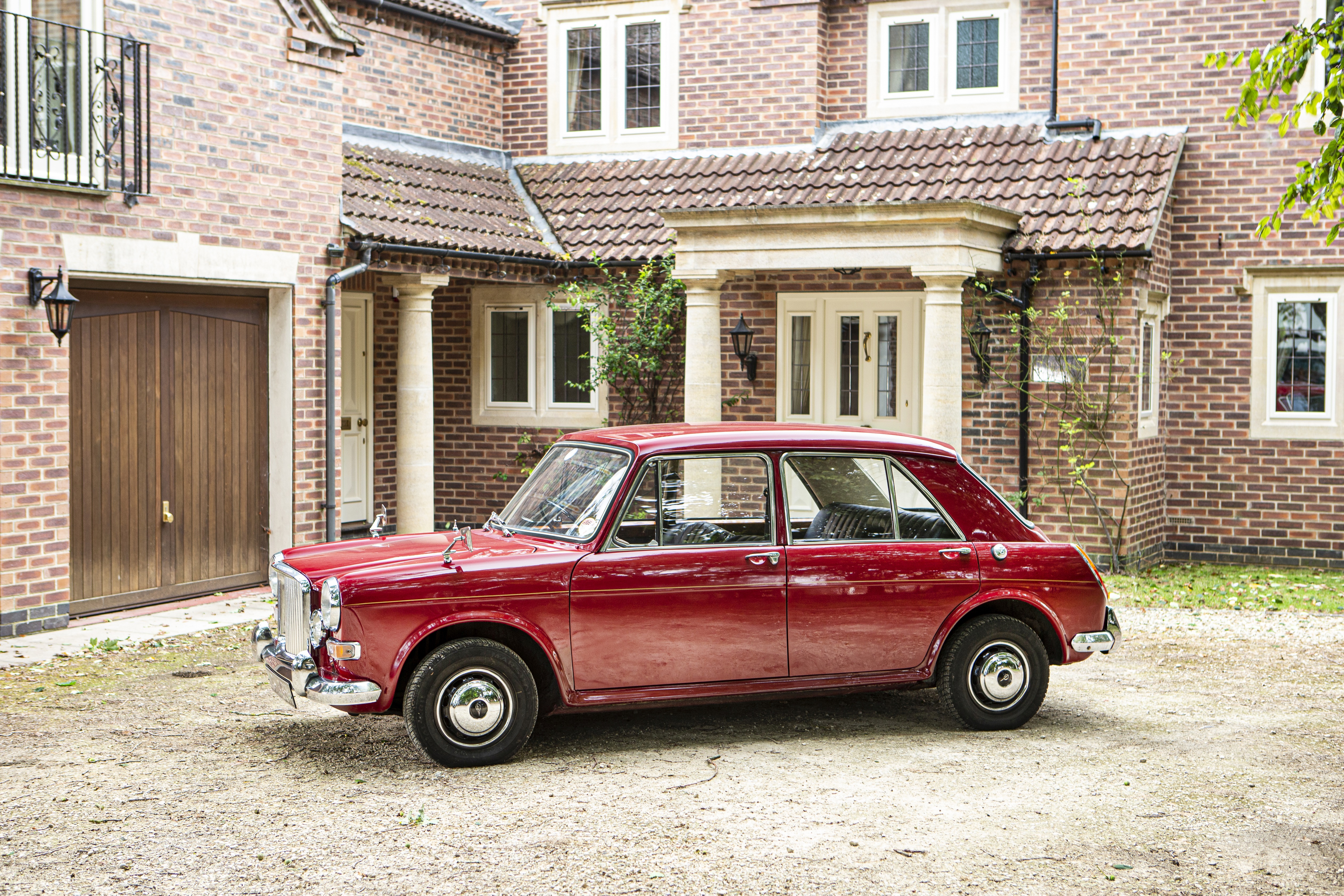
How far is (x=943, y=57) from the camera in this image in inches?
604

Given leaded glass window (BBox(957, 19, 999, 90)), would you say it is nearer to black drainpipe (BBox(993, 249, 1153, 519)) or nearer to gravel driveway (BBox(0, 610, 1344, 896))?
black drainpipe (BBox(993, 249, 1153, 519))

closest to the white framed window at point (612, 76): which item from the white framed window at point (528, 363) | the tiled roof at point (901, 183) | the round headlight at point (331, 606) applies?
the tiled roof at point (901, 183)

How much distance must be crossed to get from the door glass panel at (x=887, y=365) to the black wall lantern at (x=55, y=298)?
806 cm

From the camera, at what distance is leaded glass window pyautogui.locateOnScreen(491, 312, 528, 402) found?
16.6m

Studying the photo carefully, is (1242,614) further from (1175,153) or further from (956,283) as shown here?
(1175,153)

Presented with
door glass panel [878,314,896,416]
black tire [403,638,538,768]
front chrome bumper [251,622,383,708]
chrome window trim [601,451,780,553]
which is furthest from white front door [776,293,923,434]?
front chrome bumper [251,622,383,708]

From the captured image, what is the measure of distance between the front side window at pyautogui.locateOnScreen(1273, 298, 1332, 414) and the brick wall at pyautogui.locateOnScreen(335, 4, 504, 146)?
8.93 meters

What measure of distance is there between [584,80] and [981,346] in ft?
19.7

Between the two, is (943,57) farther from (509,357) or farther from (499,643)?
(499,643)

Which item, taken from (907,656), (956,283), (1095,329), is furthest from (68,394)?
(1095,329)

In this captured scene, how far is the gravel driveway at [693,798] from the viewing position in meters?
5.28

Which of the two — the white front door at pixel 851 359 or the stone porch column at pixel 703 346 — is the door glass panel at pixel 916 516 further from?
the white front door at pixel 851 359

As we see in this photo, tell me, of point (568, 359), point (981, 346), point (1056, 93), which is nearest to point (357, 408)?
point (568, 359)

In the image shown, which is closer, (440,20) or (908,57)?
(908,57)
